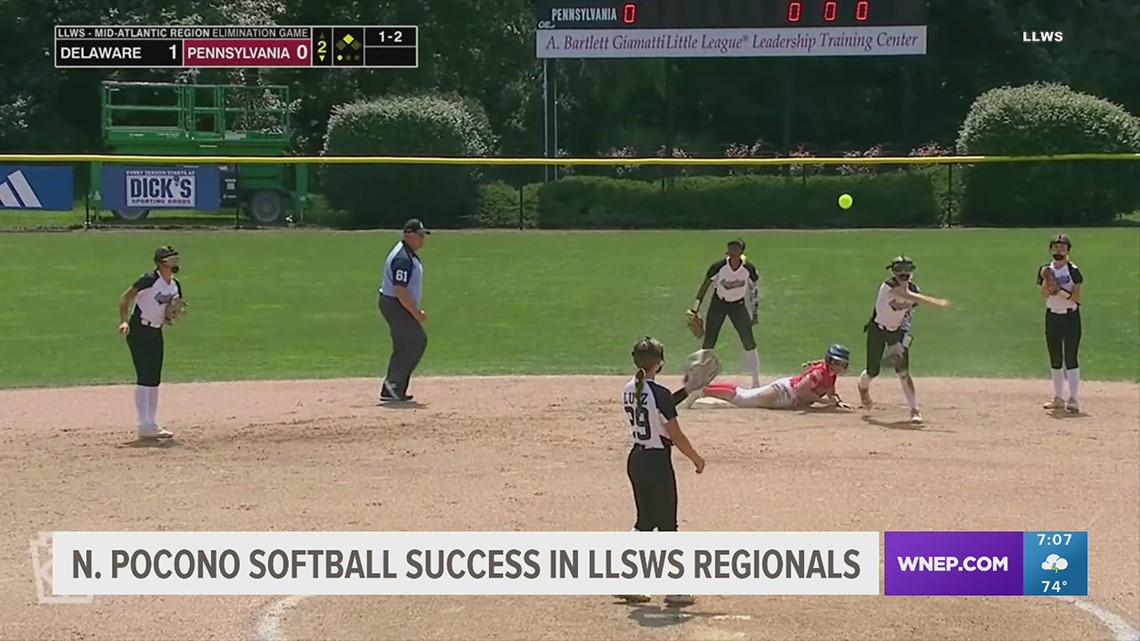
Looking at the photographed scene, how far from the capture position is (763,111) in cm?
4725

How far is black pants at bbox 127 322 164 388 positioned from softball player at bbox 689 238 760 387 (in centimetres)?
600

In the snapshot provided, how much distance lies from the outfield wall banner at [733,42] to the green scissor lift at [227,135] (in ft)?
25.0

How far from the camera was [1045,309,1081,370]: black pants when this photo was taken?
15812 mm

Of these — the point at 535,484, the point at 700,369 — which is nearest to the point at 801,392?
the point at 700,369

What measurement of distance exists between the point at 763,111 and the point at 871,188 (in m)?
12.1

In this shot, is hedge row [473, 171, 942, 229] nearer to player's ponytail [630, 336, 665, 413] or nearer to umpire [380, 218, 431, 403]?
umpire [380, 218, 431, 403]

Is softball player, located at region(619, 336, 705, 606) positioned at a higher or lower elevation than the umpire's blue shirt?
lower

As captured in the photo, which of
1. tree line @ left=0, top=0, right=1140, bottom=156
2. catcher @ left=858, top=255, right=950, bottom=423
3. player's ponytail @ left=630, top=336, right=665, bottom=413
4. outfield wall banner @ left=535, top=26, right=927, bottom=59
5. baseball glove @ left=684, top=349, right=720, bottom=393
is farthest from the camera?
tree line @ left=0, top=0, right=1140, bottom=156

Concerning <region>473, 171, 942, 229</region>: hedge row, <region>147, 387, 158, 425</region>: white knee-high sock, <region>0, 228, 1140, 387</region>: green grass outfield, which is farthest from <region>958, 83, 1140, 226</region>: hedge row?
<region>147, 387, 158, 425</region>: white knee-high sock

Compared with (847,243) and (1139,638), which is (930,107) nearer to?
(847,243)

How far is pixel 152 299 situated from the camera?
537 inches

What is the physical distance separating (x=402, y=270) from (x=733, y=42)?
24893 mm

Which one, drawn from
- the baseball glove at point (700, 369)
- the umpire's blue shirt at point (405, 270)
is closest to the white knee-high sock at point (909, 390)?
the baseball glove at point (700, 369)

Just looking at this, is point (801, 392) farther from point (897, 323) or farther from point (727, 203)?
point (727, 203)
